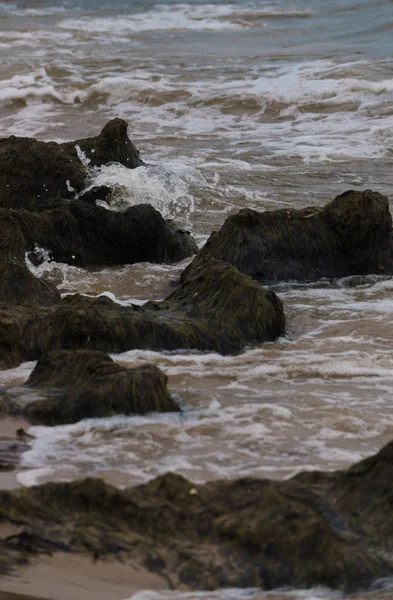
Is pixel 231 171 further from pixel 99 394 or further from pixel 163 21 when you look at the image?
pixel 163 21

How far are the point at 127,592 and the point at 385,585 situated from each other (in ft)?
2.50

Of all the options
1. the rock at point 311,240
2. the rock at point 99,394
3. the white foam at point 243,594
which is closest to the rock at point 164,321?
the rock at point 99,394

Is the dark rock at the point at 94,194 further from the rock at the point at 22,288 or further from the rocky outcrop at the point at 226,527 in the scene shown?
the rocky outcrop at the point at 226,527

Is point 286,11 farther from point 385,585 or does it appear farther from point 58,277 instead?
point 385,585

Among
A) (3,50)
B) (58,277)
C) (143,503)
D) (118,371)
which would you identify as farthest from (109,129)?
(3,50)

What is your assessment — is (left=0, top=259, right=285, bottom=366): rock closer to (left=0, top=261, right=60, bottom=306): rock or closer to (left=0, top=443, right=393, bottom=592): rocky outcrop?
(left=0, top=261, right=60, bottom=306): rock

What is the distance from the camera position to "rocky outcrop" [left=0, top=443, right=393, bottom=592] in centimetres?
305

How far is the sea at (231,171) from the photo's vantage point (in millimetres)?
4066

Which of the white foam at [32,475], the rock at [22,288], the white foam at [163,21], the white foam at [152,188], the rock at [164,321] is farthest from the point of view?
the white foam at [163,21]

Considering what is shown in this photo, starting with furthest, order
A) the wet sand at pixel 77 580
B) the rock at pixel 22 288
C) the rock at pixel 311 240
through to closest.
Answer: the rock at pixel 311 240 < the rock at pixel 22 288 < the wet sand at pixel 77 580

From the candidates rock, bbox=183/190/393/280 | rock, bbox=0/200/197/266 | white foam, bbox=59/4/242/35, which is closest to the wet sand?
rock, bbox=183/190/393/280

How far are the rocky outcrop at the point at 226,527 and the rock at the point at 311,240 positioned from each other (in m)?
3.24

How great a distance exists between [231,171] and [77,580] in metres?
7.44

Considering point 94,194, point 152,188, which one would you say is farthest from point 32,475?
point 152,188
